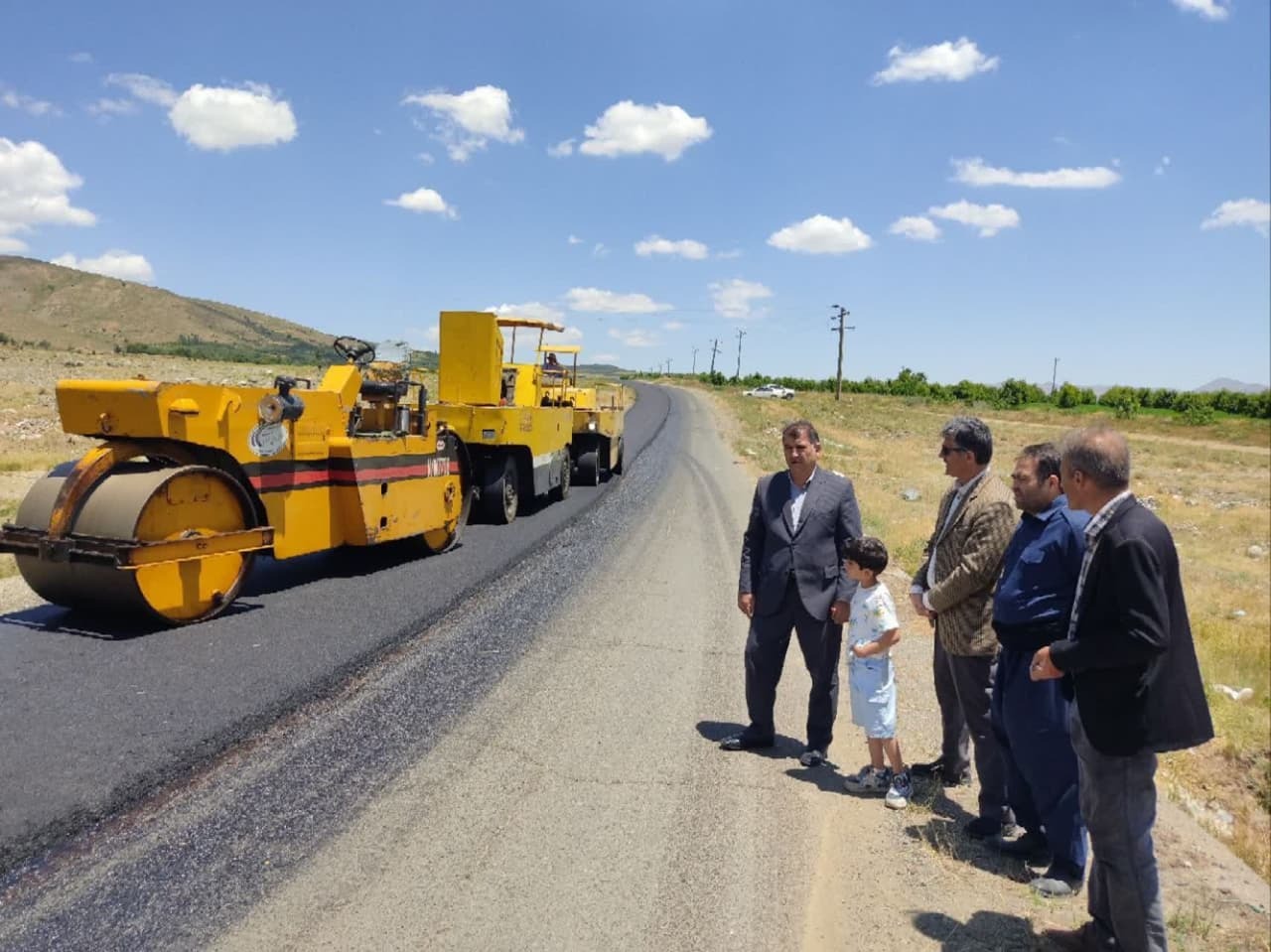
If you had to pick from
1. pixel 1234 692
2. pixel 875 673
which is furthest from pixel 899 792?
pixel 1234 692

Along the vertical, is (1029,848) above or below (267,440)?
below

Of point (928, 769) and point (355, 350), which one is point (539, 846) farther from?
point (355, 350)

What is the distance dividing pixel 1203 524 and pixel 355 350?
19307mm

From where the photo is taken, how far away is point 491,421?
38.2ft

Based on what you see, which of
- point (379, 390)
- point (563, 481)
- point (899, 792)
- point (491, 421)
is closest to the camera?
point (899, 792)

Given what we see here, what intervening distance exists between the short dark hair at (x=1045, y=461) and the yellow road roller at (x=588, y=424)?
11.9 meters

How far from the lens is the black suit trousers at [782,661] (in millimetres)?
4645

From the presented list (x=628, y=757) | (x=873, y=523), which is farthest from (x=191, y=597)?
(x=873, y=523)

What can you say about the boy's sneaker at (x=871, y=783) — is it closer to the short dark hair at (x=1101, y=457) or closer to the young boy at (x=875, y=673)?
the young boy at (x=875, y=673)

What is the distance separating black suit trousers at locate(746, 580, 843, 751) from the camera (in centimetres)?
464

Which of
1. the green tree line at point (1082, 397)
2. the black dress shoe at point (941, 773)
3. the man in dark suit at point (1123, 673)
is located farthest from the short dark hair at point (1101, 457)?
the green tree line at point (1082, 397)

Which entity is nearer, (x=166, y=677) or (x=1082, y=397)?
(x=166, y=677)

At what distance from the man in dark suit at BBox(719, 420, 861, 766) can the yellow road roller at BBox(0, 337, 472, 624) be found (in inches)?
162

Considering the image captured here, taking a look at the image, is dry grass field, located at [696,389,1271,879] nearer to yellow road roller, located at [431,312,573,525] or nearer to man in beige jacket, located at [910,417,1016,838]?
man in beige jacket, located at [910,417,1016,838]
